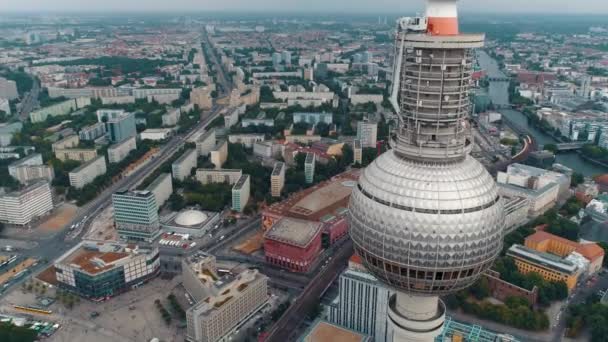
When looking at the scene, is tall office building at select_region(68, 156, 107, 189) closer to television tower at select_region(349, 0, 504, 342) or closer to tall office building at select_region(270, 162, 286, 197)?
tall office building at select_region(270, 162, 286, 197)

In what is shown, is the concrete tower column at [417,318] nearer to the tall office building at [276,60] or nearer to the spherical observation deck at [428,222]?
the spherical observation deck at [428,222]

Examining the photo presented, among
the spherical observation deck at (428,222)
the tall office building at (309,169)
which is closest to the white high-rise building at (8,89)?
the tall office building at (309,169)

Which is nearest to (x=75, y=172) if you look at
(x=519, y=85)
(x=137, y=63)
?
(x=137, y=63)

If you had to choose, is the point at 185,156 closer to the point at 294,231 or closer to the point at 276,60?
the point at 294,231

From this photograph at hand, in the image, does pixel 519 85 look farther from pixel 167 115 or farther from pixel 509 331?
pixel 509 331

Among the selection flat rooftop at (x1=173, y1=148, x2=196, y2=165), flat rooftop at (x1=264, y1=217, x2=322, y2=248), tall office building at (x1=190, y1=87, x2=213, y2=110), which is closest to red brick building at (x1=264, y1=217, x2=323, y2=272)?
flat rooftop at (x1=264, y1=217, x2=322, y2=248)

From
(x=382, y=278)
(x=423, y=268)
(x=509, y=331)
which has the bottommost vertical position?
(x=509, y=331)
